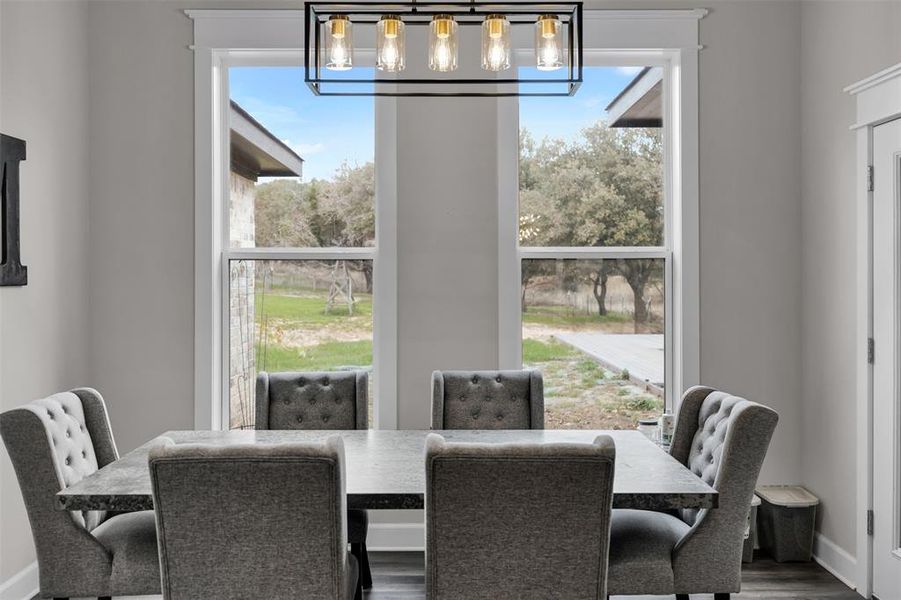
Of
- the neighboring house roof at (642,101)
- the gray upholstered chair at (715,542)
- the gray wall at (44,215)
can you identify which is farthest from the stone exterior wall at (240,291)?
the gray upholstered chair at (715,542)

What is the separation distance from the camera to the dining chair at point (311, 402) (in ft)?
10.1

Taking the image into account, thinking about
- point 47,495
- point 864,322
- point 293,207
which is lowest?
point 47,495

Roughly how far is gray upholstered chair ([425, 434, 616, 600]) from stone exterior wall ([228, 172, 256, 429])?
2.39 meters

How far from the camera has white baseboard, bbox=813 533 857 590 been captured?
11.0 feet

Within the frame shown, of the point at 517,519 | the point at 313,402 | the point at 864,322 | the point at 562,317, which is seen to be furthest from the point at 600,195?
the point at 517,519

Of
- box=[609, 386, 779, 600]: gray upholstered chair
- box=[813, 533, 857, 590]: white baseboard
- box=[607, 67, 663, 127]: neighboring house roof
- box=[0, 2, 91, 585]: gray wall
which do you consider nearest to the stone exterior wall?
box=[0, 2, 91, 585]: gray wall

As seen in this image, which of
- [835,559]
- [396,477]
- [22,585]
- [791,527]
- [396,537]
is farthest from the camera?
[396,537]

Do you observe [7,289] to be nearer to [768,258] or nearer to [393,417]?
[393,417]

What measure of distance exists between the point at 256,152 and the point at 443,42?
1.94 meters

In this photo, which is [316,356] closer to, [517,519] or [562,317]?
[562,317]

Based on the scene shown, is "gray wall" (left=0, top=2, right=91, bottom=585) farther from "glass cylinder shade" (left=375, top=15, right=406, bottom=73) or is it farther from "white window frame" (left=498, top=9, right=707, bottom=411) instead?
"white window frame" (left=498, top=9, right=707, bottom=411)

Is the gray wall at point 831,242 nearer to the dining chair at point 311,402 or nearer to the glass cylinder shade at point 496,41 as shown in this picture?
the glass cylinder shade at point 496,41

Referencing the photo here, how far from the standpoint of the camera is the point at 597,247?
3930 mm

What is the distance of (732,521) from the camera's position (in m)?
2.27
